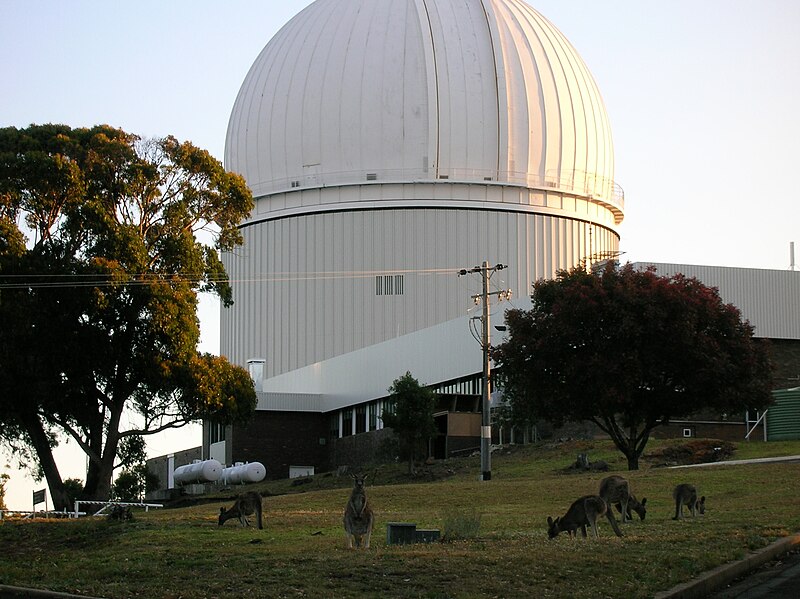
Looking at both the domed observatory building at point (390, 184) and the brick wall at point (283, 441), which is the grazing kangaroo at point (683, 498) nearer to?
the domed observatory building at point (390, 184)

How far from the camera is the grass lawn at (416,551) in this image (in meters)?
13.8

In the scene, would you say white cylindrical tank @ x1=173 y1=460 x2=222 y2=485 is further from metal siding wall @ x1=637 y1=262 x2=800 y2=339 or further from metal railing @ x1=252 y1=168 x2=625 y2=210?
metal siding wall @ x1=637 y1=262 x2=800 y2=339

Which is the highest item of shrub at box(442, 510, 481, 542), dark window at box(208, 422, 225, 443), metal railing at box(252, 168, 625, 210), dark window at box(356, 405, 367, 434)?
metal railing at box(252, 168, 625, 210)

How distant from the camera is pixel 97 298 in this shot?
34.8 metres

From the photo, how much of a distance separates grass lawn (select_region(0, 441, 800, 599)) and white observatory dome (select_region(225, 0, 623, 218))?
33.9 metres

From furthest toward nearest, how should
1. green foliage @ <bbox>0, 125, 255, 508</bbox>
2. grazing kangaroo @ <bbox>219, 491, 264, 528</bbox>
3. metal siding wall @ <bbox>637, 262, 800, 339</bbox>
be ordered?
metal siding wall @ <bbox>637, 262, 800, 339</bbox> < green foliage @ <bbox>0, 125, 255, 508</bbox> < grazing kangaroo @ <bbox>219, 491, 264, 528</bbox>

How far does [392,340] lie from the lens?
6150 cm

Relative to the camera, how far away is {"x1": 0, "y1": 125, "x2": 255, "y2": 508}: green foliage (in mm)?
35156

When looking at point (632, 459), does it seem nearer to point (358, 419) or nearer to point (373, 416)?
point (373, 416)

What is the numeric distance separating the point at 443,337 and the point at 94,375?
936 inches

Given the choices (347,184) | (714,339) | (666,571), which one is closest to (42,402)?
(714,339)

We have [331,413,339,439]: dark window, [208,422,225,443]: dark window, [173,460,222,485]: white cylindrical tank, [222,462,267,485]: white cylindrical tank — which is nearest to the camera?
[222,462,267,485]: white cylindrical tank

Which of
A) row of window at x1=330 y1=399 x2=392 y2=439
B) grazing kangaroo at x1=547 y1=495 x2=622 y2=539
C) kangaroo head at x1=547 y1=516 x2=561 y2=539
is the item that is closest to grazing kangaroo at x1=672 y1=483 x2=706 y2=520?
grazing kangaroo at x1=547 y1=495 x2=622 y2=539

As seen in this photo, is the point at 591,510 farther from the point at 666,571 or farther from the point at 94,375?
the point at 94,375
